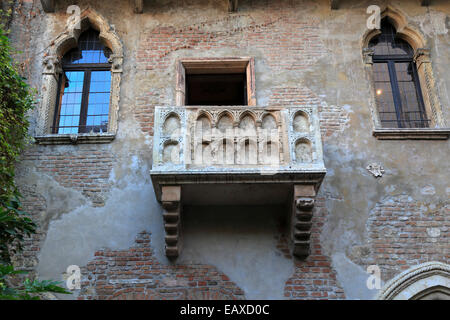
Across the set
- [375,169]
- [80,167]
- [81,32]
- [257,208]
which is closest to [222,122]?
[257,208]

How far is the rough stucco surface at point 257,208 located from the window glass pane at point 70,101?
1.51 ft

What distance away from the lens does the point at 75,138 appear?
843 cm

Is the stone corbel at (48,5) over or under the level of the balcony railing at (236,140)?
over

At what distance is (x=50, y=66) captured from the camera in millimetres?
9180

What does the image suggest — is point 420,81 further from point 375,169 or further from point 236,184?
point 236,184

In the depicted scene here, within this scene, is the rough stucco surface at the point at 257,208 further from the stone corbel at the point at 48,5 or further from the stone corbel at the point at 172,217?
the stone corbel at the point at 172,217

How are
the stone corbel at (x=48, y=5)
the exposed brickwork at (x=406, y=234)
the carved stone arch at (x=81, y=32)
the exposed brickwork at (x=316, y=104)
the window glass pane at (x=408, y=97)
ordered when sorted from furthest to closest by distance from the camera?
1. the stone corbel at (x=48, y=5)
2. the carved stone arch at (x=81, y=32)
3. the window glass pane at (x=408, y=97)
4. the exposed brickwork at (x=316, y=104)
5. the exposed brickwork at (x=406, y=234)

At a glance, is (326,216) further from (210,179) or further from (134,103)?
(134,103)

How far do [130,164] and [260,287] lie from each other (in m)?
2.78

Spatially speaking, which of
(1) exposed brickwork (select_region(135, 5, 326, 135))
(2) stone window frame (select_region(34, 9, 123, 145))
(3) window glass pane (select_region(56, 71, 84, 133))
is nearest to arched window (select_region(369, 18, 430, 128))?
(1) exposed brickwork (select_region(135, 5, 326, 135))

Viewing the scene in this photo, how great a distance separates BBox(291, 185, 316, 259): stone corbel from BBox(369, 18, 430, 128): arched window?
8.37 feet

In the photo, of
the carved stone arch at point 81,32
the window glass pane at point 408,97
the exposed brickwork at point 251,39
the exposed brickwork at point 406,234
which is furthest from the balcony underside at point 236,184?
the carved stone arch at point 81,32

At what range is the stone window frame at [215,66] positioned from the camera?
8.95 m
